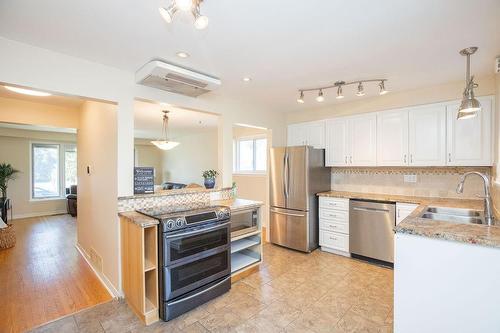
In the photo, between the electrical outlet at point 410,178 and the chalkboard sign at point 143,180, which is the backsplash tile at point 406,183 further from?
the chalkboard sign at point 143,180

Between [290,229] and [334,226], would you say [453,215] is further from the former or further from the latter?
[290,229]

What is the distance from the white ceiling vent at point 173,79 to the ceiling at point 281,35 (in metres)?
→ 0.08

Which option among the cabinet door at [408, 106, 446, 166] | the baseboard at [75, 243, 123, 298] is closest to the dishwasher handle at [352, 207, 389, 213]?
the cabinet door at [408, 106, 446, 166]

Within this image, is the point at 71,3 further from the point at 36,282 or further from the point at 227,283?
→ the point at 36,282

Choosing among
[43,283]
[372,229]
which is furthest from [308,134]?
[43,283]

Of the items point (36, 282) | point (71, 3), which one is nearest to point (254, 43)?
point (71, 3)

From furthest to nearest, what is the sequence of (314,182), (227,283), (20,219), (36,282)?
(20,219) < (314,182) < (36,282) < (227,283)

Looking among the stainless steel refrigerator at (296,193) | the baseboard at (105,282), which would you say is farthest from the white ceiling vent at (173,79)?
the baseboard at (105,282)

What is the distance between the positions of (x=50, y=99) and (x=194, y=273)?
3.02 meters

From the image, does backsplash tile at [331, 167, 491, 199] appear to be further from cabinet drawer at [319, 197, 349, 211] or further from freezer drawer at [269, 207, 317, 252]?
freezer drawer at [269, 207, 317, 252]

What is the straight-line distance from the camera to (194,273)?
233 cm

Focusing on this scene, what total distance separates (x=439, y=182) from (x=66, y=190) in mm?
8775

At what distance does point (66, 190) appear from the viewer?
23.4 feet

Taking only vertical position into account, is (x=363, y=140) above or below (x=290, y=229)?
above
